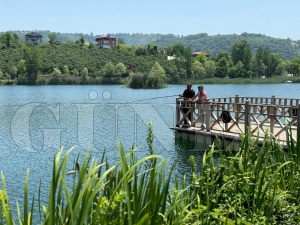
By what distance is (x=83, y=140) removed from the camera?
18.0m

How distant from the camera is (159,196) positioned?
2.68 m

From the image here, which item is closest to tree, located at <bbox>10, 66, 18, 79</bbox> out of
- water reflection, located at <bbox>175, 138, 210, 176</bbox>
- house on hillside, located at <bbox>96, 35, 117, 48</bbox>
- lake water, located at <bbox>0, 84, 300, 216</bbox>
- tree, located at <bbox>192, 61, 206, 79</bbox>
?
tree, located at <bbox>192, 61, 206, 79</bbox>

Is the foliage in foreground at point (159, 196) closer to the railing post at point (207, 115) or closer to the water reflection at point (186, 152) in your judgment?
the water reflection at point (186, 152)

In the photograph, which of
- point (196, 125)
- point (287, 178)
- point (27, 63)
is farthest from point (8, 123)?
point (27, 63)

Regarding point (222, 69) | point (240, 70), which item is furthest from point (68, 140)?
point (240, 70)

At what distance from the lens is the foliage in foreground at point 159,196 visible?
2238 mm

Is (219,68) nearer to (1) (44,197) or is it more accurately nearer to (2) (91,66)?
(2) (91,66)

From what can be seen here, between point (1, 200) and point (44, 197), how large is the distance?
6.56 m

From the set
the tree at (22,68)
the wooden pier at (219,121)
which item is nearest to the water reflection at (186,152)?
the wooden pier at (219,121)

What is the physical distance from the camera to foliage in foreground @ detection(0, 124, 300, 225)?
2238 millimetres

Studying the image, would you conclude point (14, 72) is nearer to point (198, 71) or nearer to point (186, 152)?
point (198, 71)

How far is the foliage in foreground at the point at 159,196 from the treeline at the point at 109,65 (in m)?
82.9

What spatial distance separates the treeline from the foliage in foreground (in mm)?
82856

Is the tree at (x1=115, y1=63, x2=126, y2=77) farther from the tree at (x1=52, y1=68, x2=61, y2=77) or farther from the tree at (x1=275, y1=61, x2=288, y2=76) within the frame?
the tree at (x1=275, y1=61, x2=288, y2=76)
